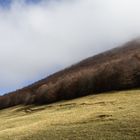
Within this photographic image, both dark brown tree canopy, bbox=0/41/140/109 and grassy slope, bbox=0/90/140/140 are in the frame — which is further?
dark brown tree canopy, bbox=0/41/140/109

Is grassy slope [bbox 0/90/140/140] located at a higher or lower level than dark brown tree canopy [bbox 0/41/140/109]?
lower

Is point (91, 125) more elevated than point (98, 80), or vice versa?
point (98, 80)

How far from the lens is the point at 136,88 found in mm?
64875

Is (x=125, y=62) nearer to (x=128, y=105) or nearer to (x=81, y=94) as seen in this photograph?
(x=81, y=94)

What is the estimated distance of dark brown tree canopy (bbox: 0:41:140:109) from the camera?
69.6 m

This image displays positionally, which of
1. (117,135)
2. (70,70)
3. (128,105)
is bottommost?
(117,135)

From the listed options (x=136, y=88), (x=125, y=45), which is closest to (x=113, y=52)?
(x=125, y=45)

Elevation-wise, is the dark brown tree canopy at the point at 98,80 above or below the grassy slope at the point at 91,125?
above

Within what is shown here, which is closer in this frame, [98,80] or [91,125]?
[91,125]

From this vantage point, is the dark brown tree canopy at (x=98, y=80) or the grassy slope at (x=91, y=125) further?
the dark brown tree canopy at (x=98, y=80)

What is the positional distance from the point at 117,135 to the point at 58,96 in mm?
39522

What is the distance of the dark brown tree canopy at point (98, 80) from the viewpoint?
228 feet

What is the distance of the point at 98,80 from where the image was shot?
243 feet

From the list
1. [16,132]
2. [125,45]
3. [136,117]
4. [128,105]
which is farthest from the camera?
[125,45]
